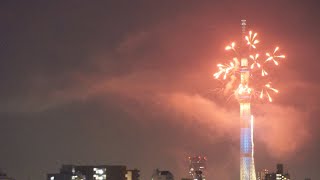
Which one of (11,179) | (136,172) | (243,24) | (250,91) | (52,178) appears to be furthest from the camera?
(136,172)

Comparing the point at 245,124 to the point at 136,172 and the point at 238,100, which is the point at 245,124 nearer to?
the point at 238,100

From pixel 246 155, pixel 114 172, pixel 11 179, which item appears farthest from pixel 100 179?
pixel 246 155

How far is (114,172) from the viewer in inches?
6531

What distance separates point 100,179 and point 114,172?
14.0 ft

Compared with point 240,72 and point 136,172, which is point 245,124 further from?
point 136,172

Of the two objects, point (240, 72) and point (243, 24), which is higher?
point (243, 24)

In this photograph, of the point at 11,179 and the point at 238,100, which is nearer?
A: the point at 238,100

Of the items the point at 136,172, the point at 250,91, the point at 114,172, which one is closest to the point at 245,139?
the point at 250,91

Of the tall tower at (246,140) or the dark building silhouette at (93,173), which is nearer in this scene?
the tall tower at (246,140)

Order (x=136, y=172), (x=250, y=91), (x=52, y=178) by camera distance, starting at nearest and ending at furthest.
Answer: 1. (x=250, y=91)
2. (x=52, y=178)
3. (x=136, y=172)

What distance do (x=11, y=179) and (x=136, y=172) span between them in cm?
5595

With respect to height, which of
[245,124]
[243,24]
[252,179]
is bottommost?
[252,179]

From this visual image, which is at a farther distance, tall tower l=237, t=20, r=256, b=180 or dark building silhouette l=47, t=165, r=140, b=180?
dark building silhouette l=47, t=165, r=140, b=180

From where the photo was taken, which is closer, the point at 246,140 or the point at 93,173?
the point at 246,140
